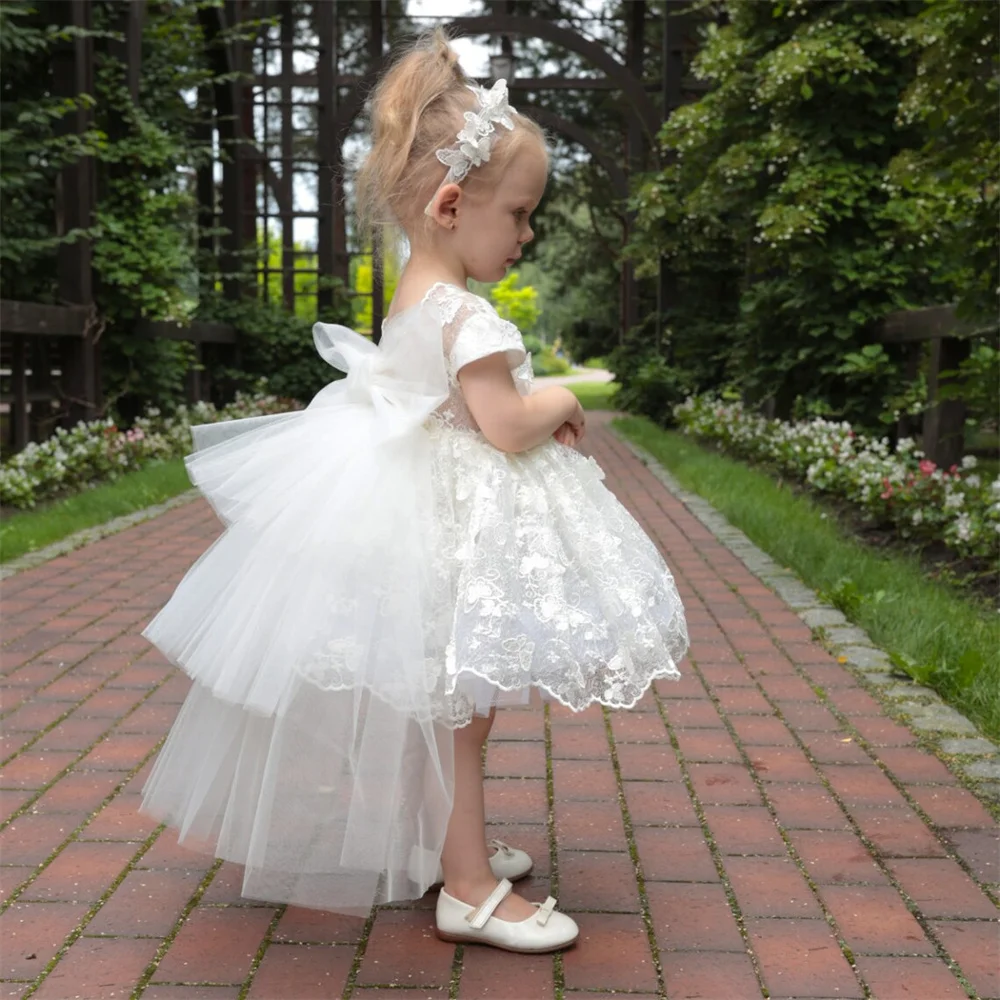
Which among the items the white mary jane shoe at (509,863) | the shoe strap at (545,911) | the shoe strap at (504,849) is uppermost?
the shoe strap at (545,911)

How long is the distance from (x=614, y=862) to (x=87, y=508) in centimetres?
512

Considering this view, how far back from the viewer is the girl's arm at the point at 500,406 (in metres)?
2.26

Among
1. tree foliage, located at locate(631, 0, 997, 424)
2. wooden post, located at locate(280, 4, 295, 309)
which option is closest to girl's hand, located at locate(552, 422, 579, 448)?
tree foliage, located at locate(631, 0, 997, 424)

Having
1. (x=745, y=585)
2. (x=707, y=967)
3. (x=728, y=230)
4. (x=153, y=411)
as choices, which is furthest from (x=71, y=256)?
(x=707, y=967)

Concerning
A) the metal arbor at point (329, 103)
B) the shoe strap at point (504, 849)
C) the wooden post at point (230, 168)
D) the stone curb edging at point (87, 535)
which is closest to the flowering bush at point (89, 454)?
the stone curb edging at point (87, 535)

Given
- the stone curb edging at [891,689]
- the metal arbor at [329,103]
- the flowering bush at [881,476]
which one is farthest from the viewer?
the metal arbor at [329,103]

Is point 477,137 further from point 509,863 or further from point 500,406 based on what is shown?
point 509,863

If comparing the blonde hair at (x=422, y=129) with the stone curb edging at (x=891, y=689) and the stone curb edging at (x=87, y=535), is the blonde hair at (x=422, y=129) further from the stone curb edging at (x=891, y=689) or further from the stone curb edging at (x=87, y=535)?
the stone curb edging at (x=87, y=535)

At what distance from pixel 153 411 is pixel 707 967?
8771 millimetres

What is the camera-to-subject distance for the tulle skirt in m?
2.13

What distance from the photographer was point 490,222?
7.69ft

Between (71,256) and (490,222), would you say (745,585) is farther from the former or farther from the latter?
(71,256)

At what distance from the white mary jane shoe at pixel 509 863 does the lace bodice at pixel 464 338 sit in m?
0.91

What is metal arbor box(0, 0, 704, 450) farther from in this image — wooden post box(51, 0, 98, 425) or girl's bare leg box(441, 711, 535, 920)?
girl's bare leg box(441, 711, 535, 920)
